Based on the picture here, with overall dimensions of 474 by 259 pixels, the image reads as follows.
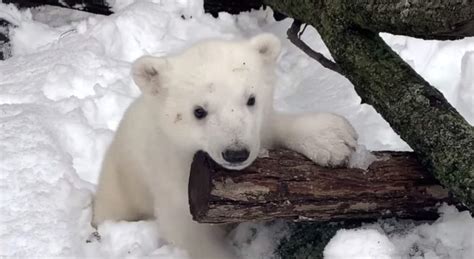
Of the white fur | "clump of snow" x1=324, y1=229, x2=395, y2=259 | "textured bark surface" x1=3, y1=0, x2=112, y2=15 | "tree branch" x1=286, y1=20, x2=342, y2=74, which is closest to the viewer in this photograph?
"clump of snow" x1=324, y1=229, x2=395, y2=259

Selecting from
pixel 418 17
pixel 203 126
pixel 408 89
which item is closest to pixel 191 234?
pixel 203 126

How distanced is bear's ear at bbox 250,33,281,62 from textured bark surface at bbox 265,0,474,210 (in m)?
0.31

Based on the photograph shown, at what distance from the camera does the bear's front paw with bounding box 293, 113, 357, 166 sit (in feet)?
11.2

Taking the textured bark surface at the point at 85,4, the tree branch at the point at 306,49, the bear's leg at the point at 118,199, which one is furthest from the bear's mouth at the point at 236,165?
the textured bark surface at the point at 85,4

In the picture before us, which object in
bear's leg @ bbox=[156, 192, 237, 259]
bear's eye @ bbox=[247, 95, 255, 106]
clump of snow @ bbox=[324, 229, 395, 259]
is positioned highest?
bear's eye @ bbox=[247, 95, 255, 106]

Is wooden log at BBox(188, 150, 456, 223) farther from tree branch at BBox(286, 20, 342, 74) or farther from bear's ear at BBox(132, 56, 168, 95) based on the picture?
tree branch at BBox(286, 20, 342, 74)

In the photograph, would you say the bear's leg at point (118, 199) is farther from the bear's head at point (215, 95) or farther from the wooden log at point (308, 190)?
the wooden log at point (308, 190)

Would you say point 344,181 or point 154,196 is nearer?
point 344,181

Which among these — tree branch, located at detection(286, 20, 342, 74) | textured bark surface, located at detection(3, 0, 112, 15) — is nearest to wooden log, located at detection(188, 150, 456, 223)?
tree branch, located at detection(286, 20, 342, 74)

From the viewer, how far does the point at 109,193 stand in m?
4.50

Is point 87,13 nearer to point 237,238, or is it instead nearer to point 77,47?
point 77,47

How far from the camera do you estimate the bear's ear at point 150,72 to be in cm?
387

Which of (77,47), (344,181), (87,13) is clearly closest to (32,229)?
(344,181)

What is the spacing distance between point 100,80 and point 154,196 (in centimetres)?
201
